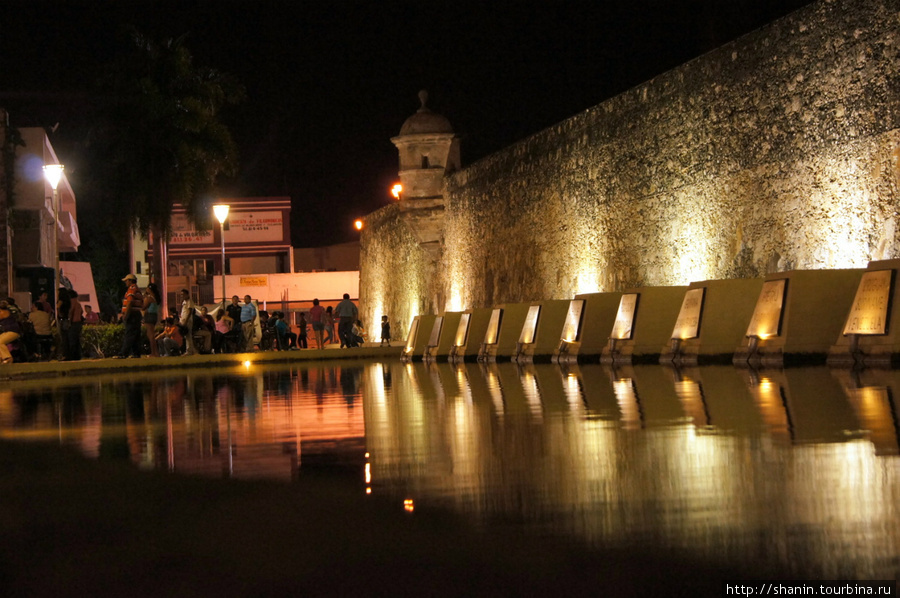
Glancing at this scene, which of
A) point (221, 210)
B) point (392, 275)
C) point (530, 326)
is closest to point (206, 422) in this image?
point (530, 326)

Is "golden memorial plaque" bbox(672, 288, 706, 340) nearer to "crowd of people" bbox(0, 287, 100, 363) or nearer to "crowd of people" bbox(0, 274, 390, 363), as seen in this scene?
"crowd of people" bbox(0, 274, 390, 363)

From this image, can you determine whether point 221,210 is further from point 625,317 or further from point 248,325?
point 625,317

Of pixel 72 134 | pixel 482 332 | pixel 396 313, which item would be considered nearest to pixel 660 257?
pixel 482 332

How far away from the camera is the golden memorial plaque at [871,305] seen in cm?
1169

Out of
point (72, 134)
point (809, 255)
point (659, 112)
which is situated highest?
point (72, 134)

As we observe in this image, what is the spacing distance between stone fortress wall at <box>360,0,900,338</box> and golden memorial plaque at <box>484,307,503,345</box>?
2.27 metres

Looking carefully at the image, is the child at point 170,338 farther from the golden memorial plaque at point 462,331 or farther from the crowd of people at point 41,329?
the golden memorial plaque at point 462,331

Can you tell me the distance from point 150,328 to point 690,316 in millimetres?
11724

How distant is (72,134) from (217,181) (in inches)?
596

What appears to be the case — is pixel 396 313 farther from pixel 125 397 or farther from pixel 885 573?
pixel 885 573

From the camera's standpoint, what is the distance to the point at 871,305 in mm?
11836

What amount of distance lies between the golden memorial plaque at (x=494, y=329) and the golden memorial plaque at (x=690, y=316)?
5594 mm

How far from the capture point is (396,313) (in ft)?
129

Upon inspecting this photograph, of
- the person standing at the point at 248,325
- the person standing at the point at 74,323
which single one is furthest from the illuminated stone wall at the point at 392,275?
the person standing at the point at 74,323
